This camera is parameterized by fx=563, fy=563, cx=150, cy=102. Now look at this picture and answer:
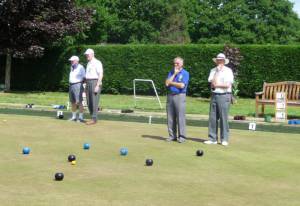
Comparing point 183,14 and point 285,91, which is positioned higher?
point 183,14

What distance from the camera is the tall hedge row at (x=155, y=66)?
71.1 ft

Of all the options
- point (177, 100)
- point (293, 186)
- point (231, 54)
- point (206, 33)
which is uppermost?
point (206, 33)

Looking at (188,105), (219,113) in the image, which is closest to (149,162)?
(219,113)

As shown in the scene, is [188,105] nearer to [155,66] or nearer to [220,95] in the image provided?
[155,66]

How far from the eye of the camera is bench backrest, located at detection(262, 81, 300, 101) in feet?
49.9

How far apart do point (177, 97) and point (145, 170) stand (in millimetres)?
2957

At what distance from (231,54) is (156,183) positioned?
15.2m

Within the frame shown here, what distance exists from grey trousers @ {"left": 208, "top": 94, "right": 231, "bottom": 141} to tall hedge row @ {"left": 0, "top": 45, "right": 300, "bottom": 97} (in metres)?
12.3

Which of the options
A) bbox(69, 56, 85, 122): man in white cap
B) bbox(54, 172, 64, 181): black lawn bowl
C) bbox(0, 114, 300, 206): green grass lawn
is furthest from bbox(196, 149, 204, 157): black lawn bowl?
bbox(69, 56, 85, 122): man in white cap

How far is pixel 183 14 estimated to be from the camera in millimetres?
57406

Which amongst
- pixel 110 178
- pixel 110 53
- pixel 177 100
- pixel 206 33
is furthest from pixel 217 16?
pixel 110 178

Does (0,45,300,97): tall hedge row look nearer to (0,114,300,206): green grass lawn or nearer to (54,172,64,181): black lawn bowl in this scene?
(0,114,300,206): green grass lawn

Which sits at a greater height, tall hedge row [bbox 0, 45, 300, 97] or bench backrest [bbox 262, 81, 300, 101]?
tall hedge row [bbox 0, 45, 300, 97]

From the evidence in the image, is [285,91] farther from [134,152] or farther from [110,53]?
[110,53]
